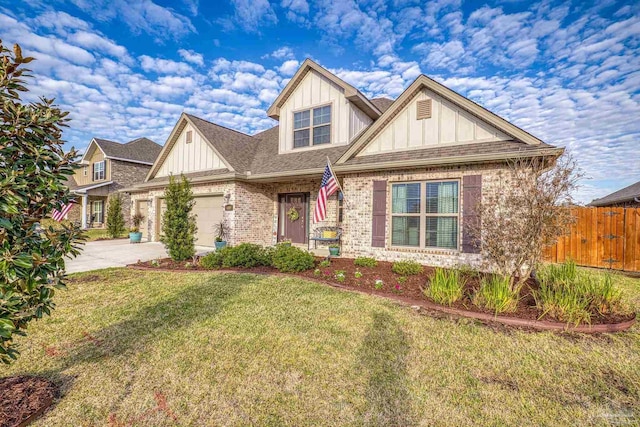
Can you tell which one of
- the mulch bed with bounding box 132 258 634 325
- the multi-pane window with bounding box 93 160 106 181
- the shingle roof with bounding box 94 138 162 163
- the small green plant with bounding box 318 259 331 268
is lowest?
the mulch bed with bounding box 132 258 634 325

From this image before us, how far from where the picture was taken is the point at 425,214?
8.12 m

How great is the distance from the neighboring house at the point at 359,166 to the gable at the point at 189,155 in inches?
2.0

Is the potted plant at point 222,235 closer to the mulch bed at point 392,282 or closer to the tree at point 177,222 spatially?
the mulch bed at point 392,282

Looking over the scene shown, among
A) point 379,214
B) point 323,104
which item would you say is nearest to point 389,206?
point 379,214

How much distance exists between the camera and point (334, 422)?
2.40 metres

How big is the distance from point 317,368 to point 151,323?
294 cm

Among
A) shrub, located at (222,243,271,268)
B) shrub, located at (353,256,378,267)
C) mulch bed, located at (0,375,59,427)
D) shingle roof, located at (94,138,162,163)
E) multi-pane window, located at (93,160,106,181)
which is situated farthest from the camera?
multi-pane window, located at (93,160,106,181)

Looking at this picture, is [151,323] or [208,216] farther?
[208,216]

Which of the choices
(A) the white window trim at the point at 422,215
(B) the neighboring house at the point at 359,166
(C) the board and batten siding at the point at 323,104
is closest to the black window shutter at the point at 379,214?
(B) the neighboring house at the point at 359,166

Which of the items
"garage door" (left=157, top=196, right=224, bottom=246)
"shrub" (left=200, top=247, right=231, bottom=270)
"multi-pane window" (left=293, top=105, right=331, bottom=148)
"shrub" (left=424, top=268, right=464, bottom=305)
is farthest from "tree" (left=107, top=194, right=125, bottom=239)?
"shrub" (left=424, top=268, right=464, bottom=305)

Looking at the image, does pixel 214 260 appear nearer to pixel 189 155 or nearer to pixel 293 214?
pixel 293 214

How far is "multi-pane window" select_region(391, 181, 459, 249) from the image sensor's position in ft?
25.6

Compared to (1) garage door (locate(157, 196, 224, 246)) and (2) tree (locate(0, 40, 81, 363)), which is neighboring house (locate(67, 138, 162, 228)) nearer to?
(1) garage door (locate(157, 196, 224, 246))

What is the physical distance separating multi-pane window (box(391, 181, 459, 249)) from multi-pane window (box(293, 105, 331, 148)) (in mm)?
4314
